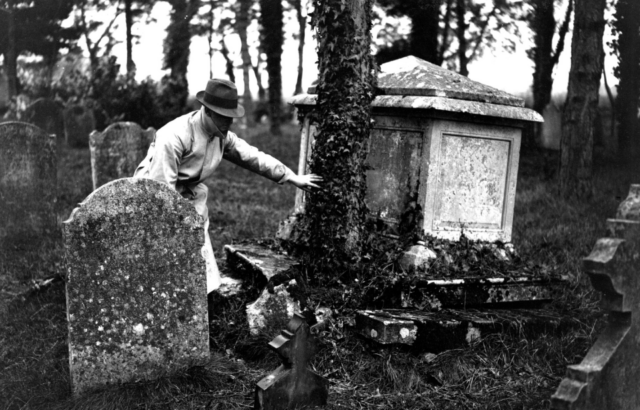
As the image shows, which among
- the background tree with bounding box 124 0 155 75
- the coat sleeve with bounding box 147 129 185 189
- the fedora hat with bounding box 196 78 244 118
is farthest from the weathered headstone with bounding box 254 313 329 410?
the background tree with bounding box 124 0 155 75

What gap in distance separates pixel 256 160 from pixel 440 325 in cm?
195

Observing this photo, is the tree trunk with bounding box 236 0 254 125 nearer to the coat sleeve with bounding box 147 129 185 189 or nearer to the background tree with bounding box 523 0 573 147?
the background tree with bounding box 523 0 573 147

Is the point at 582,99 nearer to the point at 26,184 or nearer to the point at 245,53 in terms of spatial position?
the point at 26,184

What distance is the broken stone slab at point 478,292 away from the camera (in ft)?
A: 16.1

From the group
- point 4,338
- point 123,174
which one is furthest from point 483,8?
point 4,338

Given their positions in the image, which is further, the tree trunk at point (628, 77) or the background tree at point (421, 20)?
the tree trunk at point (628, 77)

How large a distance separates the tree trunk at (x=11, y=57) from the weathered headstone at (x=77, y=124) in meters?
1.82

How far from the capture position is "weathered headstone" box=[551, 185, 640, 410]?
279 cm

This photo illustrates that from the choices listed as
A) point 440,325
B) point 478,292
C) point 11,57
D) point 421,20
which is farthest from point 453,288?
point 11,57

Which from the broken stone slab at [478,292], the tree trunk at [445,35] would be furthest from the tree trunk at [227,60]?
the broken stone slab at [478,292]

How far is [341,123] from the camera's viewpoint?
16.3 ft

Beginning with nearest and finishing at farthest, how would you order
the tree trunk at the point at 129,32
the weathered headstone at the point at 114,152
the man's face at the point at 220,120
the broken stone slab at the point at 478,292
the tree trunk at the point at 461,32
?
the man's face at the point at 220,120, the broken stone slab at the point at 478,292, the weathered headstone at the point at 114,152, the tree trunk at the point at 461,32, the tree trunk at the point at 129,32

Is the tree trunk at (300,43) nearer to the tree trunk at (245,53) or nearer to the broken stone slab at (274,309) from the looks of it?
the tree trunk at (245,53)

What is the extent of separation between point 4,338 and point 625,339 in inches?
172
